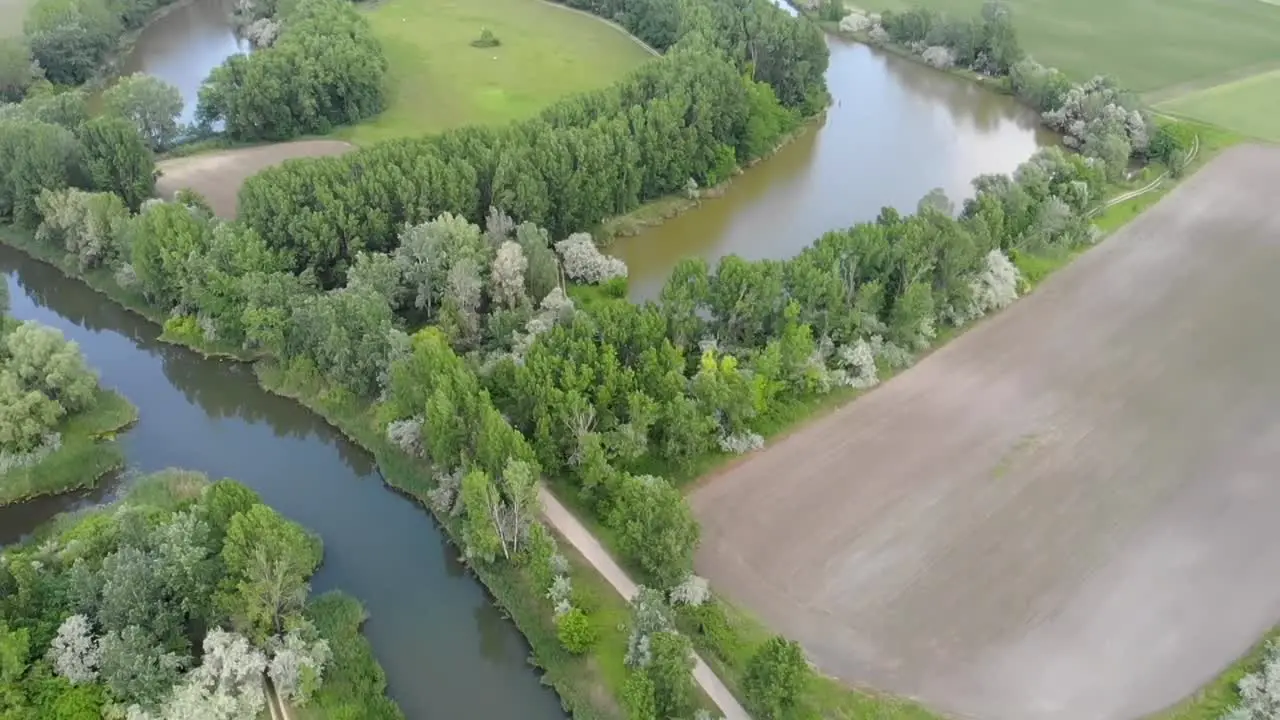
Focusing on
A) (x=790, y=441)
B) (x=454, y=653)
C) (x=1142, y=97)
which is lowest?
(x=454, y=653)

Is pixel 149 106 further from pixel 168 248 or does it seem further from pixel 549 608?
pixel 549 608

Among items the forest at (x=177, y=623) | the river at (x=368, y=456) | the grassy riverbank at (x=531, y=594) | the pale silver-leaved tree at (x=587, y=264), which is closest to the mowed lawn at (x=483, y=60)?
the river at (x=368, y=456)

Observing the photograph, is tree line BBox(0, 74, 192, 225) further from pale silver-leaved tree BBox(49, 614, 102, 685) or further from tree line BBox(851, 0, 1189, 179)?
tree line BBox(851, 0, 1189, 179)

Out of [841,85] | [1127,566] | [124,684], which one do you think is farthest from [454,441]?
[841,85]

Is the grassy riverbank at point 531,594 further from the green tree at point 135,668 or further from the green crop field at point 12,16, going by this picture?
the green crop field at point 12,16

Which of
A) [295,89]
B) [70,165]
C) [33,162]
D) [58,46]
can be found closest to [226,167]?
[295,89]

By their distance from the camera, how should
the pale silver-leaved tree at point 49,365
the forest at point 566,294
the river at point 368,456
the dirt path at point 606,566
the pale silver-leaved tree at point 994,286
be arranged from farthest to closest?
the pale silver-leaved tree at point 994,286
the pale silver-leaved tree at point 49,365
the forest at point 566,294
the river at point 368,456
the dirt path at point 606,566

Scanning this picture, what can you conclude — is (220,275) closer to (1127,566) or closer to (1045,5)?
(1127,566)
